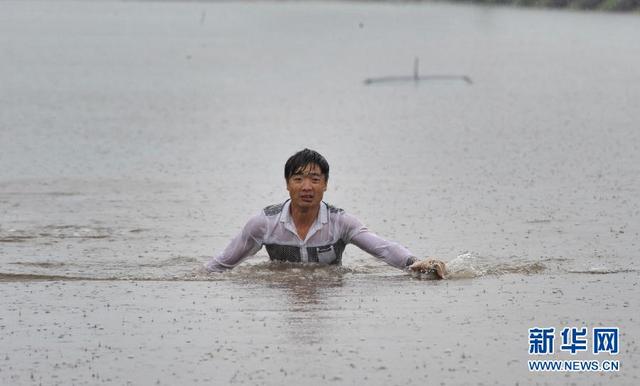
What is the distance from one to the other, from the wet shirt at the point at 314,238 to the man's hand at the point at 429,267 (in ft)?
0.24

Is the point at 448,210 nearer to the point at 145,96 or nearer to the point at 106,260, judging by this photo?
the point at 106,260

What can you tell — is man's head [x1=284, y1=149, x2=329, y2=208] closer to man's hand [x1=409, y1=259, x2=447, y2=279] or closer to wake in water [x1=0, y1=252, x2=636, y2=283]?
wake in water [x1=0, y1=252, x2=636, y2=283]

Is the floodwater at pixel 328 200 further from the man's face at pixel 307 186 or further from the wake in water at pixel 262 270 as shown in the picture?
the man's face at pixel 307 186

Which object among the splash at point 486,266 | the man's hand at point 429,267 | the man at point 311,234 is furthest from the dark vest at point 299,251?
the splash at point 486,266

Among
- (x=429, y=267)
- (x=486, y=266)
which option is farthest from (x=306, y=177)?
(x=486, y=266)

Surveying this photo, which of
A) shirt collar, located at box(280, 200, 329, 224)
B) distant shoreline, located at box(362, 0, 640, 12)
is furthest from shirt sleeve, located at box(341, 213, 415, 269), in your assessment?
distant shoreline, located at box(362, 0, 640, 12)

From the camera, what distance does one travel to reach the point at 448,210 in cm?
1426

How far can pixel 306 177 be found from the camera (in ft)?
32.2

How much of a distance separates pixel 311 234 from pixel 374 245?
1.35ft

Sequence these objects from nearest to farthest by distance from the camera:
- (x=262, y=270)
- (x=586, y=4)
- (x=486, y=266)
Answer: (x=262, y=270), (x=486, y=266), (x=586, y=4)

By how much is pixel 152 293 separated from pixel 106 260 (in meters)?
2.06

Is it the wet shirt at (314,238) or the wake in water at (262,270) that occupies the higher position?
the wet shirt at (314,238)

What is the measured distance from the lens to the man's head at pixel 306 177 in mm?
9797

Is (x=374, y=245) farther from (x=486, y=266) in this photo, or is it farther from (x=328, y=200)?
(x=328, y=200)
